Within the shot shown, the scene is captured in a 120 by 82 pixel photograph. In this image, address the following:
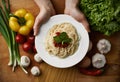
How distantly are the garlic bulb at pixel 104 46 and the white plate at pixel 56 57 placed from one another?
9 cm

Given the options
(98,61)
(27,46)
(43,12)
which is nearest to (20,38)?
(27,46)

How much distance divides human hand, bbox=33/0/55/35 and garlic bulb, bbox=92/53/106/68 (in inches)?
14.6

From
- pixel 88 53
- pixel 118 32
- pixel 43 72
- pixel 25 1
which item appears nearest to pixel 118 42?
pixel 118 32

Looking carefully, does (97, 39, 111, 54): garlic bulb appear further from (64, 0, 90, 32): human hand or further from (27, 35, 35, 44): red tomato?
(27, 35, 35, 44): red tomato

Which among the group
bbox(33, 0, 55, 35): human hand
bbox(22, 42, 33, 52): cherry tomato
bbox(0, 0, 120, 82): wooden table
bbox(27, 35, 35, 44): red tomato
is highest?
bbox(33, 0, 55, 35): human hand

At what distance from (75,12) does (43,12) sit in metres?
0.19

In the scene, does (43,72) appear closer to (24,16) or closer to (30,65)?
(30,65)

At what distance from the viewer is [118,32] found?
216cm

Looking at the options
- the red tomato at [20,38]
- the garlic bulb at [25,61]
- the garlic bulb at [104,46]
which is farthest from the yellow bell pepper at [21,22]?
the garlic bulb at [104,46]

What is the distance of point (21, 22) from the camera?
85.4 inches

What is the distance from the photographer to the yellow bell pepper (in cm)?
214

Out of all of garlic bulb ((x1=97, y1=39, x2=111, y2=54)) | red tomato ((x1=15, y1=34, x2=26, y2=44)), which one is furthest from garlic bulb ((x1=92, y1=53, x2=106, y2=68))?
red tomato ((x1=15, y1=34, x2=26, y2=44))

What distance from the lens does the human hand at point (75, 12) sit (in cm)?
210

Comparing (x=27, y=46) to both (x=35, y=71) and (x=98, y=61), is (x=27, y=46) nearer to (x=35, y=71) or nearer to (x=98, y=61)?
(x=35, y=71)
